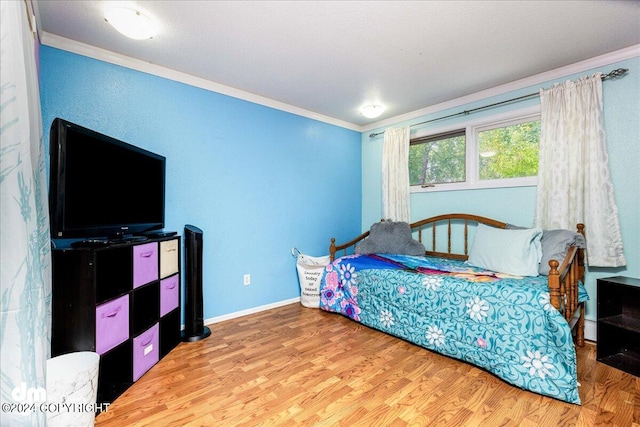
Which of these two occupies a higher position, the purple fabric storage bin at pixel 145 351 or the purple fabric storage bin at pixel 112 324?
the purple fabric storage bin at pixel 112 324

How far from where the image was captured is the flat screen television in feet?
4.66

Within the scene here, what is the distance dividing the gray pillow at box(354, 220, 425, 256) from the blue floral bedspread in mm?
281

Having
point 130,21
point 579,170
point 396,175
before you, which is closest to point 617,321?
point 579,170

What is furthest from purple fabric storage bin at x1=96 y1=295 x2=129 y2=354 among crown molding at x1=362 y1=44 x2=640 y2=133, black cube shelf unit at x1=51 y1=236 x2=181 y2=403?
crown molding at x1=362 y1=44 x2=640 y2=133

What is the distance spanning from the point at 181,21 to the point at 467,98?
266 cm

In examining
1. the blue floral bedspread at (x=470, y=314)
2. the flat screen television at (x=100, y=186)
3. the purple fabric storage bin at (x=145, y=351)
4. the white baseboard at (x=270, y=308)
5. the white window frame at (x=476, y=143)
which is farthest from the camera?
the white window frame at (x=476, y=143)

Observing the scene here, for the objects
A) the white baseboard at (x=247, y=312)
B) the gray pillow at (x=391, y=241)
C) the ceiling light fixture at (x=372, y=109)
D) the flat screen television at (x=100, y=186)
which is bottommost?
the white baseboard at (x=247, y=312)

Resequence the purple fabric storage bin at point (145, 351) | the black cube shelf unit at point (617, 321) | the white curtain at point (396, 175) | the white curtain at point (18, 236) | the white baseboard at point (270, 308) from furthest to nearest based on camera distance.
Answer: the white curtain at point (396, 175) → the white baseboard at point (270, 308) → the black cube shelf unit at point (617, 321) → the purple fabric storage bin at point (145, 351) → the white curtain at point (18, 236)

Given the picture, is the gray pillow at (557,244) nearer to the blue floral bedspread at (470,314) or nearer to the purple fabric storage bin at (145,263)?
the blue floral bedspread at (470,314)

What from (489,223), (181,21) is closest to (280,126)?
(181,21)

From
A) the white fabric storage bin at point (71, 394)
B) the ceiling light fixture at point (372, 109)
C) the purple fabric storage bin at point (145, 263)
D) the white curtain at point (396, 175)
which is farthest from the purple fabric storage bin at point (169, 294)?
the white curtain at point (396, 175)

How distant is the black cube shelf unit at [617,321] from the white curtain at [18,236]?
3.05 metres

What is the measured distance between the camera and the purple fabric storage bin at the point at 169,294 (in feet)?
6.79

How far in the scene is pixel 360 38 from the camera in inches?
77.7
